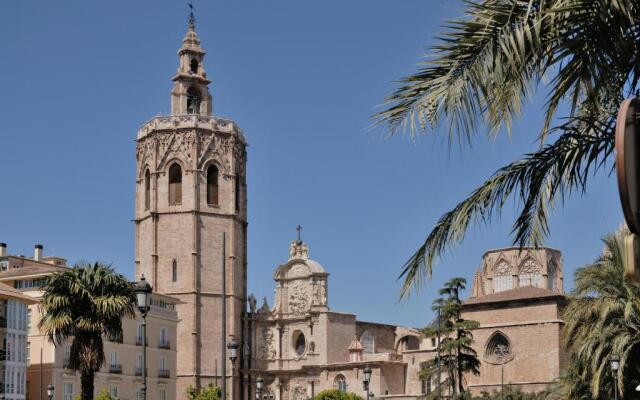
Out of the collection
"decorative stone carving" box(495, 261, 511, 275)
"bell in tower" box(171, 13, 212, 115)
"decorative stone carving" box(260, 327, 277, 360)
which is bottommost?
"decorative stone carving" box(260, 327, 277, 360)

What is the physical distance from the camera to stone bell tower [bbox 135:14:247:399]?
271 feet

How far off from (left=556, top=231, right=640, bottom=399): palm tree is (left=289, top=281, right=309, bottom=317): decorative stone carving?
5937cm

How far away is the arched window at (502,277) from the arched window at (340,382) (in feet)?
66.5

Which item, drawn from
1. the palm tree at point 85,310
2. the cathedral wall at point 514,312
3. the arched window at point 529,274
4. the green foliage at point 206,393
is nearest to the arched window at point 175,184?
the green foliage at point 206,393

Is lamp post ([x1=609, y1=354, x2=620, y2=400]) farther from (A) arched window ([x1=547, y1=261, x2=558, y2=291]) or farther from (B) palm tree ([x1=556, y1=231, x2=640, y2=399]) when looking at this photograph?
(A) arched window ([x1=547, y1=261, x2=558, y2=291])

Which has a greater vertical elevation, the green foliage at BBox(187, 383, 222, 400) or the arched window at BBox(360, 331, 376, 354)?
the arched window at BBox(360, 331, 376, 354)

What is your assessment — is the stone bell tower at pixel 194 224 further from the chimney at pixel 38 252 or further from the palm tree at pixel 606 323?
the palm tree at pixel 606 323

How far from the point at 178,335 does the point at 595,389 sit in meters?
59.4

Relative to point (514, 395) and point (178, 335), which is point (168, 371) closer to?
point (178, 335)

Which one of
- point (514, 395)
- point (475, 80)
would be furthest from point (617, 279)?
point (514, 395)

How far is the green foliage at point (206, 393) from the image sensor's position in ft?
246

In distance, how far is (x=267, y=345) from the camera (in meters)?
89.4

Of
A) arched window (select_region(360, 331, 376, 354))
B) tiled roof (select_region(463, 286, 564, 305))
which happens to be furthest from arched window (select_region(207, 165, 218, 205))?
tiled roof (select_region(463, 286, 564, 305))

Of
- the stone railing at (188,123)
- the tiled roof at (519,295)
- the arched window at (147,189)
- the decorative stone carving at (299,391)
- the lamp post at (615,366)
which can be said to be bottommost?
the decorative stone carving at (299,391)
